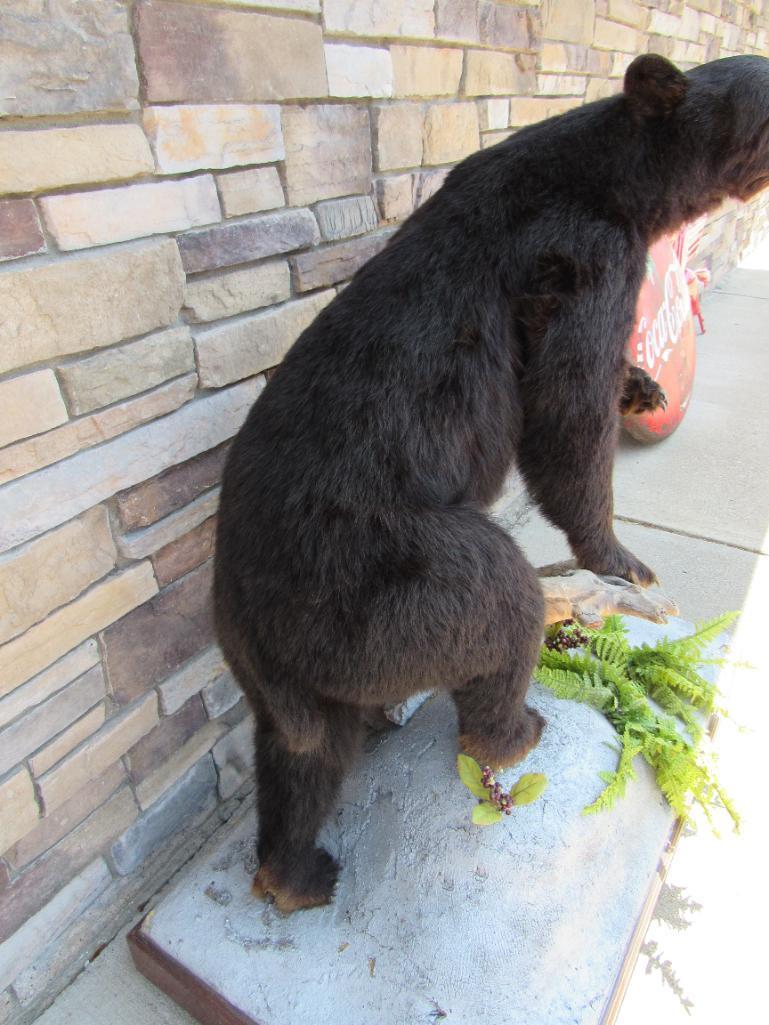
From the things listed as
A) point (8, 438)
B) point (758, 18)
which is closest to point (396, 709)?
point (8, 438)

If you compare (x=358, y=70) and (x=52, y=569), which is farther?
(x=358, y=70)

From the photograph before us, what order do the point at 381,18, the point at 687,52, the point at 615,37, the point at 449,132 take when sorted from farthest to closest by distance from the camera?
the point at 687,52 < the point at 615,37 < the point at 449,132 < the point at 381,18

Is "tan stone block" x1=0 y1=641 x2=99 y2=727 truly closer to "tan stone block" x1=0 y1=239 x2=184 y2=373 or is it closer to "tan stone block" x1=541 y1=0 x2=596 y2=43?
"tan stone block" x1=0 y1=239 x2=184 y2=373

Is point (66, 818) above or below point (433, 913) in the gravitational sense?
above

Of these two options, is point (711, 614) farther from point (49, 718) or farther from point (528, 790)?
point (49, 718)

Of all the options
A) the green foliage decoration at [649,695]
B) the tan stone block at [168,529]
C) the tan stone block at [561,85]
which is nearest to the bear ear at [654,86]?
the tan stone block at [168,529]

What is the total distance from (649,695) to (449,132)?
236 centimetres

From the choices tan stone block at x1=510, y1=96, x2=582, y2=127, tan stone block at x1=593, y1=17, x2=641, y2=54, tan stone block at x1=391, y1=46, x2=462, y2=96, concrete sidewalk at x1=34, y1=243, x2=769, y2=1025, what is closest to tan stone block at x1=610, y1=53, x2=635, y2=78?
tan stone block at x1=593, y1=17, x2=641, y2=54

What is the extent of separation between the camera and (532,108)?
3.67m

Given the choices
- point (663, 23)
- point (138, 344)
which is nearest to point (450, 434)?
point (138, 344)

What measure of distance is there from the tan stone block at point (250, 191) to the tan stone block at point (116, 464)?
1.64 ft

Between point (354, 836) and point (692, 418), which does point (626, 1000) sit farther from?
point (692, 418)

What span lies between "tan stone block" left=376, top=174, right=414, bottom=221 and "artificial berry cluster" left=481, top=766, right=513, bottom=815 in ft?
6.49

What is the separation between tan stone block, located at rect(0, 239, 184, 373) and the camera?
1535 millimetres
